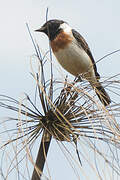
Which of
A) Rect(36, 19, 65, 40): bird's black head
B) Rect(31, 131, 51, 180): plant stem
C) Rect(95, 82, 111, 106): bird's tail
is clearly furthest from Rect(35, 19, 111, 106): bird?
Rect(31, 131, 51, 180): plant stem

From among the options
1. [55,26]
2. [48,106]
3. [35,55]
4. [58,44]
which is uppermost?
[55,26]

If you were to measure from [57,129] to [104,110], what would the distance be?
302mm

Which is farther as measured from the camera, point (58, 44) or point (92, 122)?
point (58, 44)

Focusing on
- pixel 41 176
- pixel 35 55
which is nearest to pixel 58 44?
pixel 35 55

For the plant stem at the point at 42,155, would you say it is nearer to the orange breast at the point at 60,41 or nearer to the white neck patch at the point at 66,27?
the orange breast at the point at 60,41

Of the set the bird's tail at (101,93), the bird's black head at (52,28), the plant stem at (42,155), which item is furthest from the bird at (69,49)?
the plant stem at (42,155)

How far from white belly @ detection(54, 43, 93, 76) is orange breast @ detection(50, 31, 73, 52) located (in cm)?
5

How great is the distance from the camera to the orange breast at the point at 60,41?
14.5 ft

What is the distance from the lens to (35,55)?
8.47 ft

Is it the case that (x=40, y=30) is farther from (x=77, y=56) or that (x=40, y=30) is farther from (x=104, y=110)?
(x=104, y=110)

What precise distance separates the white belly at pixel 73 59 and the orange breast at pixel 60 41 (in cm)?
5

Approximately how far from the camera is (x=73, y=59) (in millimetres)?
4434

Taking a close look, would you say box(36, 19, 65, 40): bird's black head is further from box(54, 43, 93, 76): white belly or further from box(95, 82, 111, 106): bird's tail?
box(95, 82, 111, 106): bird's tail

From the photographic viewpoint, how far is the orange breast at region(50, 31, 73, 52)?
441cm
